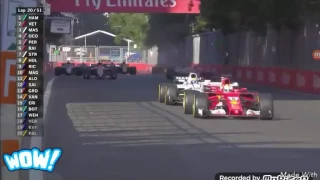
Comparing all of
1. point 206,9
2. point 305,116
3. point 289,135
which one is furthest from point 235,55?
point 289,135

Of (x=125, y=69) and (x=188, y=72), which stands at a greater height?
(x=188, y=72)

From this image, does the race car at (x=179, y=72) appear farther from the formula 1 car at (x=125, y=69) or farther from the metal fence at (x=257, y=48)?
the formula 1 car at (x=125, y=69)

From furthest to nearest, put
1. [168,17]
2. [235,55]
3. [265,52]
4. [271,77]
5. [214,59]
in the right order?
[168,17] < [214,59] < [235,55] < [265,52] < [271,77]

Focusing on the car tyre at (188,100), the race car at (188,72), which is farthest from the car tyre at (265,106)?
the race car at (188,72)

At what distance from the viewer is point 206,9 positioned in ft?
149

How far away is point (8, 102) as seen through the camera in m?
5.93

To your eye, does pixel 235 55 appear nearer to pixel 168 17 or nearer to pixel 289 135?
pixel 168 17

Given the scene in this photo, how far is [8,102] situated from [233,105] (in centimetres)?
1449

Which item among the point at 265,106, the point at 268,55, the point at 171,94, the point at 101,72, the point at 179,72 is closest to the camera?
the point at 265,106

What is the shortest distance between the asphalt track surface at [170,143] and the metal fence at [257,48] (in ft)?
53.3

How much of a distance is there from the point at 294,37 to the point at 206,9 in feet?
17.2

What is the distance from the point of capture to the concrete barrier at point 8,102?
584 cm

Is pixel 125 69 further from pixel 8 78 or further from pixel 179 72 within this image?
pixel 8 78

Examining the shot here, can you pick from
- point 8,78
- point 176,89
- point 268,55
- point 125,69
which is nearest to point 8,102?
point 8,78
